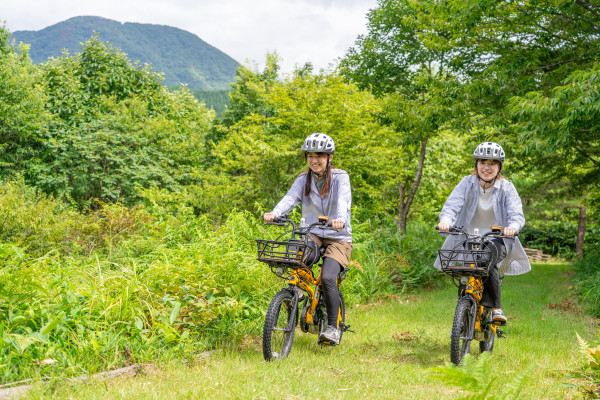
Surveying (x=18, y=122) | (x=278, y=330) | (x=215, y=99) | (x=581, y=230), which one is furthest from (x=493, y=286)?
(x=215, y=99)

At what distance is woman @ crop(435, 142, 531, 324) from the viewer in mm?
5328

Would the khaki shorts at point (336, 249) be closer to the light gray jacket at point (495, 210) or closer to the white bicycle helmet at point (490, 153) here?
the light gray jacket at point (495, 210)

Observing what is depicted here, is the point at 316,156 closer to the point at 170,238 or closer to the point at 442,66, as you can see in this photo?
the point at 170,238

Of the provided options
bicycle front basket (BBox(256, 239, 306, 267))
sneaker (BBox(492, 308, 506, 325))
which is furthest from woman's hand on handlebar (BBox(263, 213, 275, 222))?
sneaker (BBox(492, 308, 506, 325))

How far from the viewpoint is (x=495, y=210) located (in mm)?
5469

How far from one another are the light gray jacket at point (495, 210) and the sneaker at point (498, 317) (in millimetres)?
488

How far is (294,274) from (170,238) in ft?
12.0

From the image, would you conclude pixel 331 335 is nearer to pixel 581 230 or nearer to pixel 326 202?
pixel 326 202

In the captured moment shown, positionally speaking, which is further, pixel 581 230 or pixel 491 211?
pixel 581 230

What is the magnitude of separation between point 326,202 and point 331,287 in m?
0.87

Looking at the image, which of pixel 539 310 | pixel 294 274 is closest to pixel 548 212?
pixel 539 310

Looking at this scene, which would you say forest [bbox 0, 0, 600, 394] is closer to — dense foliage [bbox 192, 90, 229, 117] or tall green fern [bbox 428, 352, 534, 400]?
tall green fern [bbox 428, 352, 534, 400]

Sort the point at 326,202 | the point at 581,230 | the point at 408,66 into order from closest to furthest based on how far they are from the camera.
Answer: the point at 326,202, the point at 408,66, the point at 581,230

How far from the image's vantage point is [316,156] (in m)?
5.39
